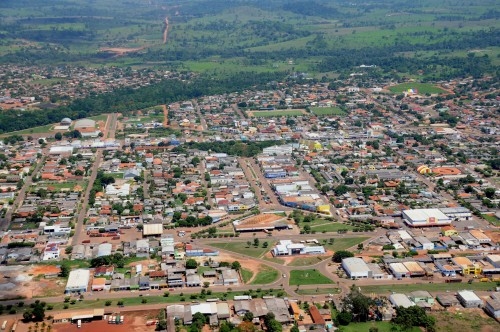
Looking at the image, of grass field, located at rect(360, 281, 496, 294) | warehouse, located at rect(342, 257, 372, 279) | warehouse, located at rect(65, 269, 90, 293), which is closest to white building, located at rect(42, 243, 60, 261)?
warehouse, located at rect(65, 269, 90, 293)

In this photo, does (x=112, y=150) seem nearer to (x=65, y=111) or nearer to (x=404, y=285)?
(x=65, y=111)

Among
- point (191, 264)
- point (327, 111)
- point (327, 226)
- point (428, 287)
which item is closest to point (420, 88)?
point (327, 111)

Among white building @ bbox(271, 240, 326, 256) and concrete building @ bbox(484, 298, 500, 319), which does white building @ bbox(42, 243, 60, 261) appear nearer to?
white building @ bbox(271, 240, 326, 256)

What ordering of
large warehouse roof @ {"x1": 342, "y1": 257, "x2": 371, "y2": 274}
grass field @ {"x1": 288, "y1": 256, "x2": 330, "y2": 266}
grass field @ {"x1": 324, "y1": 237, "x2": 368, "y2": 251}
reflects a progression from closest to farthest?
large warehouse roof @ {"x1": 342, "y1": 257, "x2": 371, "y2": 274} < grass field @ {"x1": 288, "y1": 256, "x2": 330, "y2": 266} < grass field @ {"x1": 324, "y1": 237, "x2": 368, "y2": 251}

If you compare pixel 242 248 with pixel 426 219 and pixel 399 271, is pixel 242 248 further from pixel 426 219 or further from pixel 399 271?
pixel 426 219

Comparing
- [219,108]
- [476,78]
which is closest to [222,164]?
[219,108]

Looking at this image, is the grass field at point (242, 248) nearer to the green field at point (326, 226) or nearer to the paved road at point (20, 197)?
the green field at point (326, 226)

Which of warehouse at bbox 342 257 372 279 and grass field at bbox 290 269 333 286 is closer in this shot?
grass field at bbox 290 269 333 286
